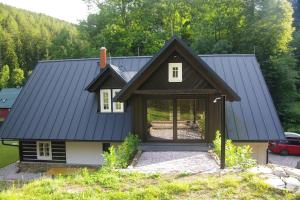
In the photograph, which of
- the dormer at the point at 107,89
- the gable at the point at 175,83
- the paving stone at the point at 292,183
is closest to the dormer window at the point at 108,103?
the dormer at the point at 107,89

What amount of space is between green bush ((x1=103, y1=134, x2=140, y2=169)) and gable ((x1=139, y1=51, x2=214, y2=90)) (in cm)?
259

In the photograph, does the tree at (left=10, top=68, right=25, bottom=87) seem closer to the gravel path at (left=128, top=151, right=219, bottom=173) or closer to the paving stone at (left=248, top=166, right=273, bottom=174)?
the gravel path at (left=128, top=151, right=219, bottom=173)

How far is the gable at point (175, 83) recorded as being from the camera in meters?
15.5

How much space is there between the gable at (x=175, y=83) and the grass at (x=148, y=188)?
6.11m

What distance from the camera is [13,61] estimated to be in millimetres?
76438

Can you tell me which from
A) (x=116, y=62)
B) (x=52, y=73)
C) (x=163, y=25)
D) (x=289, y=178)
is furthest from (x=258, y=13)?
(x=289, y=178)

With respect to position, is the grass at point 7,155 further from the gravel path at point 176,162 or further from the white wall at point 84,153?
the gravel path at point 176,162

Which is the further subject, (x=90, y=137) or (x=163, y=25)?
(x=163, y=25)

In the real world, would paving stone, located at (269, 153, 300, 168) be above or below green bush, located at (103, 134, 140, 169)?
below

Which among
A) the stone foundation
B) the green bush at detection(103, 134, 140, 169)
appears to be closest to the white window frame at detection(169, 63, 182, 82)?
the green bush at detection(103, 134, 140, 169)

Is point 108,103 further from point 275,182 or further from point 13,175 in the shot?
point 275,182

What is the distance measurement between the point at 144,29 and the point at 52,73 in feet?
61.8

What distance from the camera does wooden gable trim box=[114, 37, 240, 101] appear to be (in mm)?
14883

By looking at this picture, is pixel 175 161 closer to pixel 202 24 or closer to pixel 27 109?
pixel 27 109
